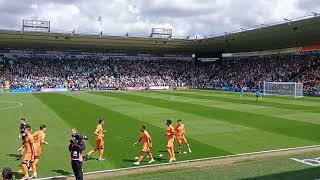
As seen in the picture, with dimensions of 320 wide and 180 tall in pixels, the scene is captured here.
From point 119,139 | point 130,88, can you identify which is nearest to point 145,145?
point 119,139

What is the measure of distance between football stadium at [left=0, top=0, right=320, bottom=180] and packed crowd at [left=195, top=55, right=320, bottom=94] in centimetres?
27

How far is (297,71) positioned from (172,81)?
2697 centimetres

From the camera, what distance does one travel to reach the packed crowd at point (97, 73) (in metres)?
77.3

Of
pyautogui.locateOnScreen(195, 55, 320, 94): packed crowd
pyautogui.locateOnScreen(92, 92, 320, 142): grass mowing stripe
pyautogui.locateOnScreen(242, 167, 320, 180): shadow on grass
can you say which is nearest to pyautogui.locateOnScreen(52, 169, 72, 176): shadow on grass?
pyautogui.locateOnScreen(242, 167, 320, 180): shadow on grass

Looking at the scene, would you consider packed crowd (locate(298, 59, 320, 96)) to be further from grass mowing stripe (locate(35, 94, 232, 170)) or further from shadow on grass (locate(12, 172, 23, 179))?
shadow on grass (locate(12, 172, 23, 179))

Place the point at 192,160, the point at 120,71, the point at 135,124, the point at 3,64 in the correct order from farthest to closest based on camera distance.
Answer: the point at 120,71, the point at 3,64, the point at 135,124, the point at 192,160

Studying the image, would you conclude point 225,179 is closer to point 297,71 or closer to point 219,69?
point 297,71

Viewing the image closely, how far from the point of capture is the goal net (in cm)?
5444

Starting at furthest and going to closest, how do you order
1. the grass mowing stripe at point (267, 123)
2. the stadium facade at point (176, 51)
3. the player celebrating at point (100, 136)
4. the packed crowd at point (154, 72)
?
the packed crowd at point (154, 72), the stadium facade at point (176, 51), the grass mowing stripe at point (267, 123), the player celebrating at point (100, 136)

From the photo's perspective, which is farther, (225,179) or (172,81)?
(172,81)

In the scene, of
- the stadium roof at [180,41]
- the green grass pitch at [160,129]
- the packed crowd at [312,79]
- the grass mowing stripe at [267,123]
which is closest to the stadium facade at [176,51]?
the stadium roof at [180,41]

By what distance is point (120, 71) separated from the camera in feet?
281

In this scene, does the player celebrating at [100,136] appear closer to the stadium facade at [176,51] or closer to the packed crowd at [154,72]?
the stadium facade at [176,51]

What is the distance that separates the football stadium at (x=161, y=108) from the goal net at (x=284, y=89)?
16 cm
